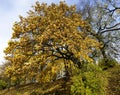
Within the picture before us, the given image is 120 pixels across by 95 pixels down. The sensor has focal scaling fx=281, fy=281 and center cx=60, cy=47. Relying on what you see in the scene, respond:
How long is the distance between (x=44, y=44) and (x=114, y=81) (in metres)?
6.99

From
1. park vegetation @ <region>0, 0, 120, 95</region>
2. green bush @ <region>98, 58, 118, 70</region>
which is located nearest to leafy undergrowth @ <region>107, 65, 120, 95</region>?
park vegetation @ <region>0, 0, 120, 95</region>

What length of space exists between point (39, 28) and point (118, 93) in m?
9.08

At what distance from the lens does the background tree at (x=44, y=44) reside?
80.6 ft

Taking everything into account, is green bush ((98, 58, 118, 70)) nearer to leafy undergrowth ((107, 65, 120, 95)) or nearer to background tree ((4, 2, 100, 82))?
leafy undergrowth ((107, 65, 120, 95))

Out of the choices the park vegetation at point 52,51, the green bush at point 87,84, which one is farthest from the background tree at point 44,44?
the green bush at point 87,84

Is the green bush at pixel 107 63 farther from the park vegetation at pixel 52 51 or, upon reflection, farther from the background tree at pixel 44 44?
the background tree at pixel 44 44

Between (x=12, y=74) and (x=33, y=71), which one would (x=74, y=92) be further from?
(x=12, y=74)

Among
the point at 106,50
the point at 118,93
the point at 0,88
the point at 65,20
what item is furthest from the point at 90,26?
the point at 0,88

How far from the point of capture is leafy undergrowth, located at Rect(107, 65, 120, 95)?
22.6m

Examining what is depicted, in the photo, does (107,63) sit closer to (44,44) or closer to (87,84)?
(44,44)

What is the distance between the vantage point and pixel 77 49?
2558 cm

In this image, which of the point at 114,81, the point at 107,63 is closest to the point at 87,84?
the point at 114,81

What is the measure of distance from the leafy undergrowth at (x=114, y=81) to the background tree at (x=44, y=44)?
2.75m

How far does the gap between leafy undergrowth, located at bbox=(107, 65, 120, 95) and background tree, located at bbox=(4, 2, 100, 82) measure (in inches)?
108
